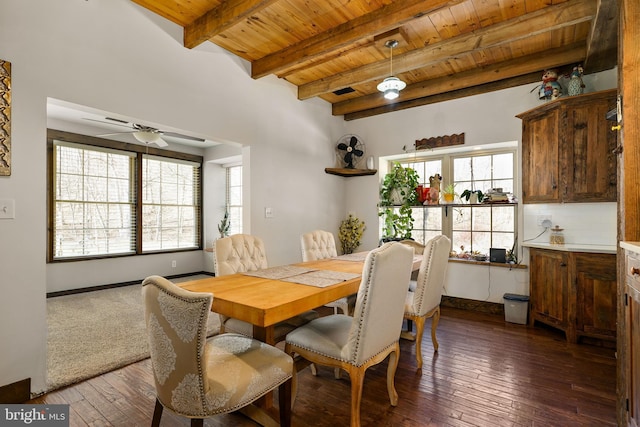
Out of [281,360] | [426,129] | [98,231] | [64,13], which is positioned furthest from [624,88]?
[98,231]

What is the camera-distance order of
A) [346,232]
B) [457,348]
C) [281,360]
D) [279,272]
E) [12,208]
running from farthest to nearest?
1. [346,232]
2. [457,348]
3. [279,272]
4. [12,208]
5. [281,360]

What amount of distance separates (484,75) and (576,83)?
898 millimetres

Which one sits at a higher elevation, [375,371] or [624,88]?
[624,88]

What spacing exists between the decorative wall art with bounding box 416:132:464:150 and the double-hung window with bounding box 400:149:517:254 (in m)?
0.29

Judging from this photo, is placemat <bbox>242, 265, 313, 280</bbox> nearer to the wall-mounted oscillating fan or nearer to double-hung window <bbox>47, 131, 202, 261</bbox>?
the wall-mounted oscillating fan

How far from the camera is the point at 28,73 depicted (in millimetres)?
2000

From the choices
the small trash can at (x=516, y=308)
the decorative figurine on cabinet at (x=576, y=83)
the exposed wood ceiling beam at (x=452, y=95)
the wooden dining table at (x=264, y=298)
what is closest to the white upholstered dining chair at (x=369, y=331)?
the wooden dining table at (x=264, y=298)

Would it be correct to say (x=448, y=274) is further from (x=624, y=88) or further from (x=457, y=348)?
(x=624, y=88)

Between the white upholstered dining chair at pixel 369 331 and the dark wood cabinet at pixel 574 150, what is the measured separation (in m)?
2.35

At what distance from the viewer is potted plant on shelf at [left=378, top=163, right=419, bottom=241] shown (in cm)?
453

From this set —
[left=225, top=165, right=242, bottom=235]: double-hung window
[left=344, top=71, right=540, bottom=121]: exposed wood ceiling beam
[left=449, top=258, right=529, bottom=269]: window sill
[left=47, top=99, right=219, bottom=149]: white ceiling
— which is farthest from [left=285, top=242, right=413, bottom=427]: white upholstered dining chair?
[left=225, top=165, right=242, bottom=235]: double-hung window

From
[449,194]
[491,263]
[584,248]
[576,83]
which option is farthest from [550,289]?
[576,83]

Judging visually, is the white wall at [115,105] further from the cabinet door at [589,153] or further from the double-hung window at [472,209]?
the cabinet door at [589,153]

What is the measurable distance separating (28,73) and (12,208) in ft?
2.86
